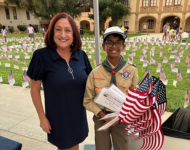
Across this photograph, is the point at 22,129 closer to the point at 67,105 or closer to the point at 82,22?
the point at 67,105

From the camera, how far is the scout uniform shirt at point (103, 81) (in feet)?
4.74

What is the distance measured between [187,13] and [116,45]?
32984 mm

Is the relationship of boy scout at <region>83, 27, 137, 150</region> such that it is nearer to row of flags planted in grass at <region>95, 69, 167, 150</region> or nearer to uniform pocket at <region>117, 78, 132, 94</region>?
uniform pocket at <region>117, 78, 132, 94</region>

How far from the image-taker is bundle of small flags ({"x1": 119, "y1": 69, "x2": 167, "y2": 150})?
896 mm

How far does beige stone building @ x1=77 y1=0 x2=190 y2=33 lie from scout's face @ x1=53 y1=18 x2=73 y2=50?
31.0 m

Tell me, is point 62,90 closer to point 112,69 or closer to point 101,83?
point 101,83

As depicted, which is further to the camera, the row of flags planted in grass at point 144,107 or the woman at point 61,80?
the woman at point 61,80

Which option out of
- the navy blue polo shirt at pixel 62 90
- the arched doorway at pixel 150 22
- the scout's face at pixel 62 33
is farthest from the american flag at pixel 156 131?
the arched doorway at pixel 150 22

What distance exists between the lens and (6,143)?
1.64m

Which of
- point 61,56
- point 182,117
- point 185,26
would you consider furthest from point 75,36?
point 185,26

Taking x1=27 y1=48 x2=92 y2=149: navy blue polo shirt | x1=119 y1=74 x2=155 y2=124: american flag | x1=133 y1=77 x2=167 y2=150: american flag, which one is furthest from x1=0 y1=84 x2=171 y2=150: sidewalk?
x1=119 y1=74 x2=155 y2=124: american flag

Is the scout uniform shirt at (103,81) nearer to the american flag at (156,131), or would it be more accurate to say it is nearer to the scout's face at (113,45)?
the scout's face at (113,45)

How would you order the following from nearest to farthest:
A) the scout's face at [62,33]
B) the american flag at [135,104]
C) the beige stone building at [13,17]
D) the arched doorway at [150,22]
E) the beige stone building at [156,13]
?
the american flag at [135,104] < the scout's face at [62,33] < the beige stone building at [156,13] < the arched doorway at [150,22] < the beige stone building at [13,17]

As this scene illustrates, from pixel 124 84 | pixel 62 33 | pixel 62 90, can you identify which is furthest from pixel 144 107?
pixel 62 33
